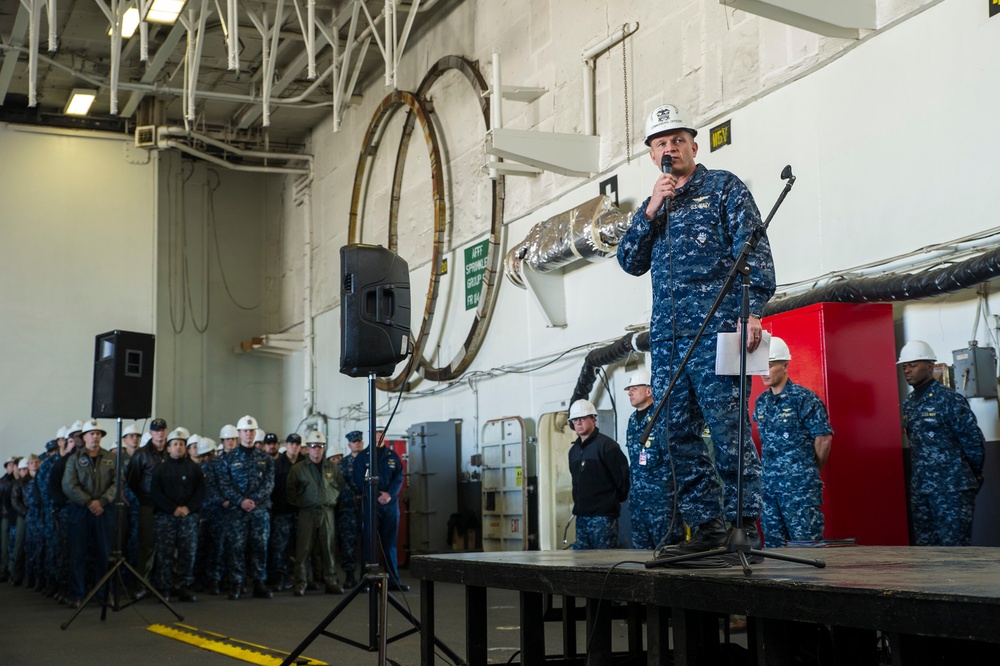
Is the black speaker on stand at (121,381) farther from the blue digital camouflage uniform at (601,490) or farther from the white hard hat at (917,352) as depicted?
the white hard hat at (917,352)

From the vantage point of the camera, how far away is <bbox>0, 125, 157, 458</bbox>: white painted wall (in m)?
19.0

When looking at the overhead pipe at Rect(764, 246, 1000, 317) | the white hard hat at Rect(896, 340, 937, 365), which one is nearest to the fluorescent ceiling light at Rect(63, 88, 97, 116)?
the overhead pipe at Rect(764, 246, 1000, 317)

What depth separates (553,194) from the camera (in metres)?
12.6

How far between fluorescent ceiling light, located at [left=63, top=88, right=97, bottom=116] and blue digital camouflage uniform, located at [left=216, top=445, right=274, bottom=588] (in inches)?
384

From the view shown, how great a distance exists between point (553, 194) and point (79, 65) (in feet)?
33.3

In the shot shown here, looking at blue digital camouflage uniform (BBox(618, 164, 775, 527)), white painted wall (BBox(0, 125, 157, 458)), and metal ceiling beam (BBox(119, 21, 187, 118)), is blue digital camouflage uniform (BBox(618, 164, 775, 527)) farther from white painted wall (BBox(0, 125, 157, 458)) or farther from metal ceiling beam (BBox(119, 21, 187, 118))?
white painted wall (BBox(0, 125, 157, 458))

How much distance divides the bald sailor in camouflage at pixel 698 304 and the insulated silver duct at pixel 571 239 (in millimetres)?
5974

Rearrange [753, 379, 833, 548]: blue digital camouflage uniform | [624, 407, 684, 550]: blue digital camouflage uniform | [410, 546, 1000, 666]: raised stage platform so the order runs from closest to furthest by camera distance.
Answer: [410, 546, 1000, 666]: raised stage platform, [624, 407, 684, 550]: blue digital camouflage uniform, [753, 379, 833, 548]: blue digital camouflage uniform

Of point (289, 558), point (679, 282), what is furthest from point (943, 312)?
point (289, 558)

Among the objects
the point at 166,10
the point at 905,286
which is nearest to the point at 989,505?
the point at 905,286

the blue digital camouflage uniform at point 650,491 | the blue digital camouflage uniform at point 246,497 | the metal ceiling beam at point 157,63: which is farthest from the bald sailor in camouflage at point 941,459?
the metal ceiling beam at point 157,63

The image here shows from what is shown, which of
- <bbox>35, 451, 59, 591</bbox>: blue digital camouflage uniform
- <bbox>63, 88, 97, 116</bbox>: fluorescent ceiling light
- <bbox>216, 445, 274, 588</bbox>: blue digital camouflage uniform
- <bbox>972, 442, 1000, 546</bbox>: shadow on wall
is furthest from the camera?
<bbox>63, 88, 97, 116</bbox>: fluorescent ceiling light

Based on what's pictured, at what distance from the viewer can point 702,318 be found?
163 inches

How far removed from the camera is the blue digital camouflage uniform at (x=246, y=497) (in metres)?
11.9
